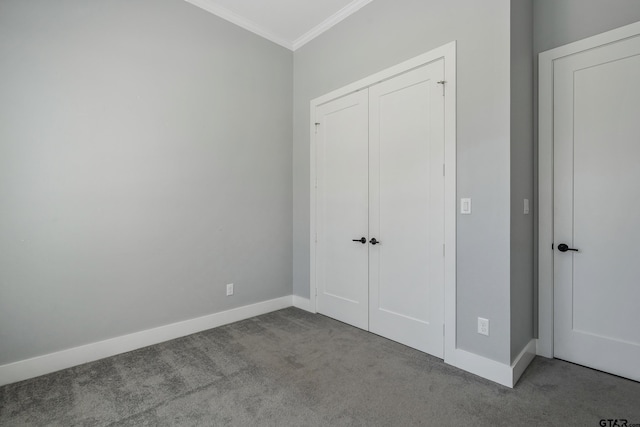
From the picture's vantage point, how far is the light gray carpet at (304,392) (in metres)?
1.78

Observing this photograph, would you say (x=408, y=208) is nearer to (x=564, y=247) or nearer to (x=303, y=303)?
(x=564, y=247)

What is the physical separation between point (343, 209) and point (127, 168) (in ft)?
6.78

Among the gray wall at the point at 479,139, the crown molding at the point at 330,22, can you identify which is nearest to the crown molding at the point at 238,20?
the crown molding at the point at 330,22

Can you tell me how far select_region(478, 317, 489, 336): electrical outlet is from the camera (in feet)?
7.18

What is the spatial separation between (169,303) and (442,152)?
280 cm

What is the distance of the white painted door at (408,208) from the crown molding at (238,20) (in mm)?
1526

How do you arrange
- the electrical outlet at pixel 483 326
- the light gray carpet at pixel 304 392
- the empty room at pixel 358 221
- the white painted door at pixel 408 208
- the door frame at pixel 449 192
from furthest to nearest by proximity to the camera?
the white painted door at pixel 408 208 → the door frame at pixel 449 192 → the electrical outlet at pixel 483 326 → the empty room at pixel 358 221 → the light gray carpet at pixel 304 392

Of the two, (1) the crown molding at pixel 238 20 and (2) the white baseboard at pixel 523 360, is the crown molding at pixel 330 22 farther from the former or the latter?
(2) the white baseboard at pixel 523 360

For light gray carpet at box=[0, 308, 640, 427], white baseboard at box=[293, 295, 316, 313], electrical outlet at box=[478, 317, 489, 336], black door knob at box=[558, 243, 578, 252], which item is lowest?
light gray carpet at box=[0, 308, 640, 427]

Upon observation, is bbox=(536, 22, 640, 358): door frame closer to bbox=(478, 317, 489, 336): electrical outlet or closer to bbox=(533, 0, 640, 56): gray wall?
bbox=(533, 0, 640, 56): gray wall

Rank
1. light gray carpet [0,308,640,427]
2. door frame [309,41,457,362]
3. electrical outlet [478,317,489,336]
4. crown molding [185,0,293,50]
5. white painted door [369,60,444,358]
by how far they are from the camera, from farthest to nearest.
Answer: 1. crown molding [185,0,293,50]
2. white painted door [369,60,444,358]
3. door frame [309,41,457,362]
4. electrical outlet [478,317,489,336]
5. light gray carpet [0,308,640,427]

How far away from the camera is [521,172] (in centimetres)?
225

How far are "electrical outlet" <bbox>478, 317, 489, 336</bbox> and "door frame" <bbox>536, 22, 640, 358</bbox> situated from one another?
69 cm

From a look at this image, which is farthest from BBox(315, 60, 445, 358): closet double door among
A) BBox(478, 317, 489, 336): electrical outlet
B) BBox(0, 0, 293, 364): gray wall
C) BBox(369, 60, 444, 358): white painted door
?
BBox(0, 0, 293, 364): gray wall
